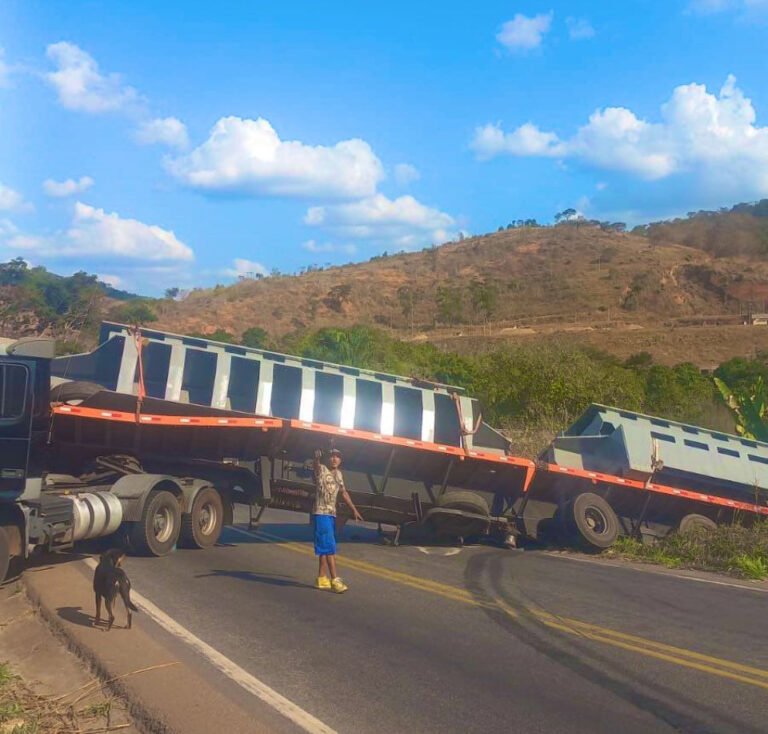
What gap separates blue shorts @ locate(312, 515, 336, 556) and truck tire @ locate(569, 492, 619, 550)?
5988mm

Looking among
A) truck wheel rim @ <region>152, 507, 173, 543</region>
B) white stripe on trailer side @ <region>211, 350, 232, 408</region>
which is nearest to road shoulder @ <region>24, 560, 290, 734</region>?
truck wheel rim @ <region>152, 507, 173, 543</region>

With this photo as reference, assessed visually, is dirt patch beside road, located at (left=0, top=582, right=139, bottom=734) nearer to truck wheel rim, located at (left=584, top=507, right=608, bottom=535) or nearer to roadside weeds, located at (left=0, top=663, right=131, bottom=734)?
roadside weeds, located at (left=0, top=663, right=131, bottom=734)

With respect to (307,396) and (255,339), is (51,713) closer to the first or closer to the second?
(307,396)

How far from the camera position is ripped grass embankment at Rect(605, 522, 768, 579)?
1322 cm

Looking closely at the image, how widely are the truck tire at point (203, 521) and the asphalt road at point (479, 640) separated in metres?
0.28

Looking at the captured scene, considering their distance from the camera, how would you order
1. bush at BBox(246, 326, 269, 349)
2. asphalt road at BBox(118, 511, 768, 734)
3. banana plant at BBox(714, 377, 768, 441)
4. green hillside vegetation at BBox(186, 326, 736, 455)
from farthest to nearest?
1. bush at BBox(246, 326, 269, 349)
2. green hillside vegetation at BBox(186, 326, 736, 455)
3. banana plant at BBox(714, 377, 768, 441)
4. asphalt road at BBox(118, 511, 768, 734)

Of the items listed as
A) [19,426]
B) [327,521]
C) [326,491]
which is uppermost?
[19,426]

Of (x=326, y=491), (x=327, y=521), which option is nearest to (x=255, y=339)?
(x=326, y=491)

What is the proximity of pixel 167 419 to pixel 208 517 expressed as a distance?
1.82 metres

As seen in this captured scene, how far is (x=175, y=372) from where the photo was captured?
14.6m

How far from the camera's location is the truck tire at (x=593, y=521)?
1466 centimetres

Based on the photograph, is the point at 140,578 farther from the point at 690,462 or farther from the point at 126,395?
the point at 690,462

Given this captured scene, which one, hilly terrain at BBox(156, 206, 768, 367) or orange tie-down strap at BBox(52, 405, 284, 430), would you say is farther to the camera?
hilly terrain at BBox(156, 206, 768, 367)

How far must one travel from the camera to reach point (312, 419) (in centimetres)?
1472
